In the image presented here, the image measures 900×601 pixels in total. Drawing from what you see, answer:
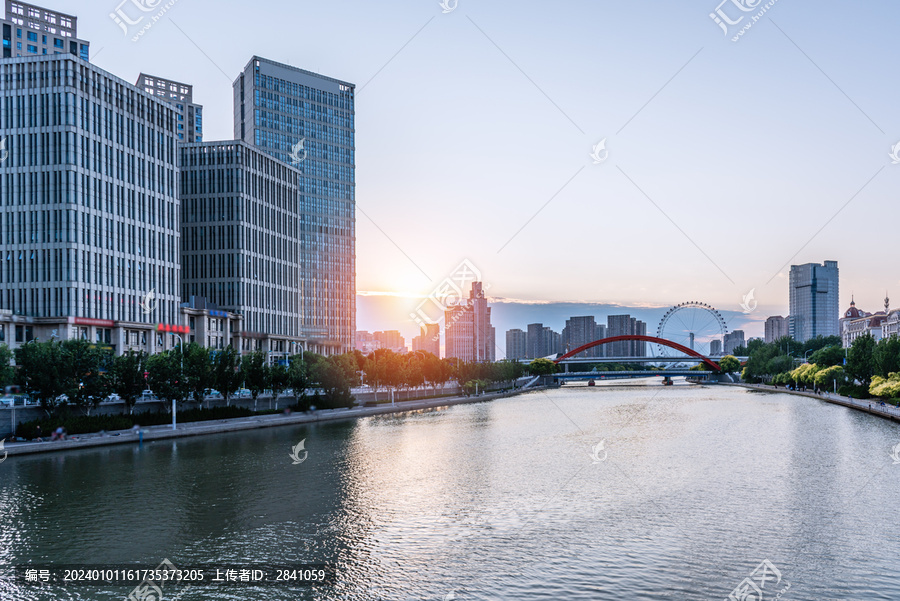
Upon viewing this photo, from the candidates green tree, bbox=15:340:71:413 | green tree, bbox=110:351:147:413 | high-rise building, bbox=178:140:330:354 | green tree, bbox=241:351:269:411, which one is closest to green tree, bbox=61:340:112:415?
green tree, bbox=15:340:71:413

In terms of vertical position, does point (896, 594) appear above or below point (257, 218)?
below

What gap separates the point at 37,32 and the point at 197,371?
122720 millimetres

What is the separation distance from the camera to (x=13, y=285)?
98.9 metres

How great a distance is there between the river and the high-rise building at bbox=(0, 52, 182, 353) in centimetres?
4833

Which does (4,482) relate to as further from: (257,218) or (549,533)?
(257,218)

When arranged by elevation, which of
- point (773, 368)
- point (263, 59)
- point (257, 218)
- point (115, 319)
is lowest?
point (773, 368)

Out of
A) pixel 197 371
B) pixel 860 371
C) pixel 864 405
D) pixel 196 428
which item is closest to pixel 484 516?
pixel 196 428

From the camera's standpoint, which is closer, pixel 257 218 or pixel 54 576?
pixel 54 576

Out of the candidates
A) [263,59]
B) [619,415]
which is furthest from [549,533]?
[263,59]

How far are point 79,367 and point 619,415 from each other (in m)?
64.8

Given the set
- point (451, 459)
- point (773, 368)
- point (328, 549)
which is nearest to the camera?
point (328, 549)

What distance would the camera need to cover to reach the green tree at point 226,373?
7894cm

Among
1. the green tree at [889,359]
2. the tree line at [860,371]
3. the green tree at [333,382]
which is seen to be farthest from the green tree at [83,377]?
the green tree at [889,359]

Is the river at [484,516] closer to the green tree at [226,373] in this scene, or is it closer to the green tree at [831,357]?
the green tree at [226,373]
